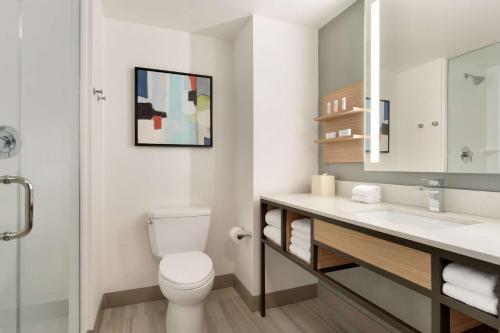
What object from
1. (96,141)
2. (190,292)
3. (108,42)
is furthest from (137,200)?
(108,42)

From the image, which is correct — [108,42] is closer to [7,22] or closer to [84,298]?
[7,22]

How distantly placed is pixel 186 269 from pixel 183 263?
0.10 metres

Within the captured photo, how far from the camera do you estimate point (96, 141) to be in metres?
1.84

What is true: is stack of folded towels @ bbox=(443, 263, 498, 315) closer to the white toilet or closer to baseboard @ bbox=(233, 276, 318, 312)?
the white toilet

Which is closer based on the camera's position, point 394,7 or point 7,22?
point 7,22

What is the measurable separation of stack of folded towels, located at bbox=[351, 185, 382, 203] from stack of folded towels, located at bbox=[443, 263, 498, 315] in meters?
0.80

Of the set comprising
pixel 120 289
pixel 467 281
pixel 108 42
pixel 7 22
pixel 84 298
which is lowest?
pixel 120 289

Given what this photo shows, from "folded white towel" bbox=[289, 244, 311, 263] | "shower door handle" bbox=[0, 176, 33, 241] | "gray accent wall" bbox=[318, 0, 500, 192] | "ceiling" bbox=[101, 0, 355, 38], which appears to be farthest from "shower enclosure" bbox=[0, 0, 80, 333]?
"gray accent wall" bbox=[318, 0, 500, 192]

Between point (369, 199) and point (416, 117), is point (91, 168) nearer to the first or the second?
point (369, 199)

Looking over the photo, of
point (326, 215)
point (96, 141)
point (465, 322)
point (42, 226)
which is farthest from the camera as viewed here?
point (96, 141)

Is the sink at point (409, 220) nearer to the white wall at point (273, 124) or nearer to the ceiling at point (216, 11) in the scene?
the white wall at point (273, 124)

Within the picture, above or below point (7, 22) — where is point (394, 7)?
above

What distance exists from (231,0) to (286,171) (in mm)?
1267

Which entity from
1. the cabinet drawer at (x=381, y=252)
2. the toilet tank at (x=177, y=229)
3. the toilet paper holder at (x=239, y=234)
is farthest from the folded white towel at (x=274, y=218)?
the toilet tank at (x=177, y=229)
